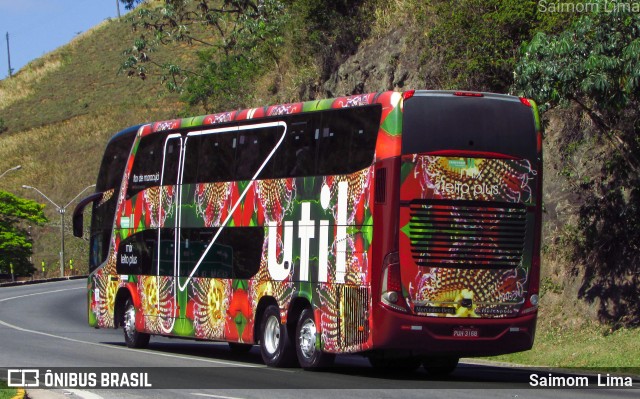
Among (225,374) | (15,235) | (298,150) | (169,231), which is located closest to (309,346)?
(225,374)

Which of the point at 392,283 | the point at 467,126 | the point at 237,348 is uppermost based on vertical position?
the point at 467,126

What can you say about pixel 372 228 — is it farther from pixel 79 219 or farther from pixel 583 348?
pixel 79 219

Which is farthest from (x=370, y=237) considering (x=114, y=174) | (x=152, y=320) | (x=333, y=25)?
(x=333, y=25)

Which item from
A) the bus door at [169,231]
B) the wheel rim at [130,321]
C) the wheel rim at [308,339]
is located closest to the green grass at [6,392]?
the wheel rim at [308,339]

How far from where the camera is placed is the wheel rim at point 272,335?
760 inches

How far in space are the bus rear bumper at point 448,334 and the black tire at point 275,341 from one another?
2626 mm

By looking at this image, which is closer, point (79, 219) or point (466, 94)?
point (466, 94)

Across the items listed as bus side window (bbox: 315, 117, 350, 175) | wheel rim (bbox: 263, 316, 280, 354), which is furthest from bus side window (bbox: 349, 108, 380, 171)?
wheel rim (bbox: 263, 316, 280, 354)

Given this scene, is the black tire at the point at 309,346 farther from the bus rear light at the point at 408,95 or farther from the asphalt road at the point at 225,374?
the bus rear light at the point at 408,95

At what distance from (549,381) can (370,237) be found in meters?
3.63

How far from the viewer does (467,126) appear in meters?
16.8

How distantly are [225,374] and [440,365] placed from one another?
140 inches

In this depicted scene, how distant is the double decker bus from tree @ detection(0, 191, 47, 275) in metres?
62.1

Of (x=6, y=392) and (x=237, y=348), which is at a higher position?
(x=6, y=392)
